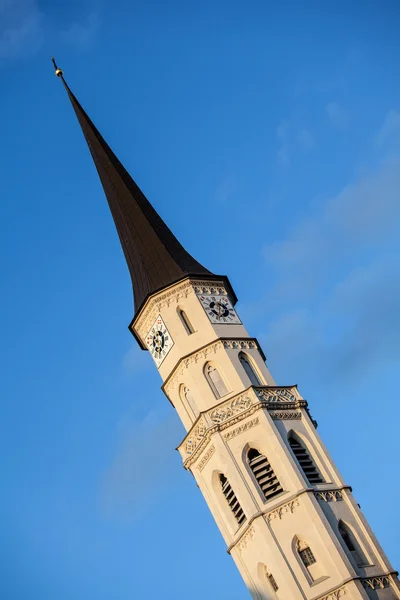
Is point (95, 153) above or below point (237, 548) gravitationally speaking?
above

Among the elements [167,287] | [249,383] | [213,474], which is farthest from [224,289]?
[213,474]

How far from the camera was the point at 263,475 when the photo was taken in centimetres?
3416

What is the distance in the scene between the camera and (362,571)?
105ft

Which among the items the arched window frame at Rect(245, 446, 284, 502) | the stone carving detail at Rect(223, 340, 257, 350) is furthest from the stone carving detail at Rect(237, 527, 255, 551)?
the stone carving detail at Rect(223, 340, 257, 350)

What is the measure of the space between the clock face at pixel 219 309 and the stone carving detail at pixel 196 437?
471 cm

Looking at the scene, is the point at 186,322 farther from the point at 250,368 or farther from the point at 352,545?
the point at 352,545

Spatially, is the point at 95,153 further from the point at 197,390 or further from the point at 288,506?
the point at 288,506

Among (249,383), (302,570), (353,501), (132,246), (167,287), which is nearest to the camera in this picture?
(302,570)

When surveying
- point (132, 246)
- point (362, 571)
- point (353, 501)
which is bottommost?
point (362, 571)

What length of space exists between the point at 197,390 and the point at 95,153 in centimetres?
1538

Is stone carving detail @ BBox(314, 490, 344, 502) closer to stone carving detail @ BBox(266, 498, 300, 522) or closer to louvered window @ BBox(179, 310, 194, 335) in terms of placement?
stone carving detail @ BBox(266, 498, 300, 522)

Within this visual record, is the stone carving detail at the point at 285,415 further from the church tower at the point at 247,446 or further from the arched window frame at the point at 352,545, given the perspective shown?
the arched window frame at the point at 352,545

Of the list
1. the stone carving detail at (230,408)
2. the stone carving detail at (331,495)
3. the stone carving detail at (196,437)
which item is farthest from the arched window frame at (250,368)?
the stone carving detail at (331,495)

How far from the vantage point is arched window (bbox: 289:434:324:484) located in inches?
1353
